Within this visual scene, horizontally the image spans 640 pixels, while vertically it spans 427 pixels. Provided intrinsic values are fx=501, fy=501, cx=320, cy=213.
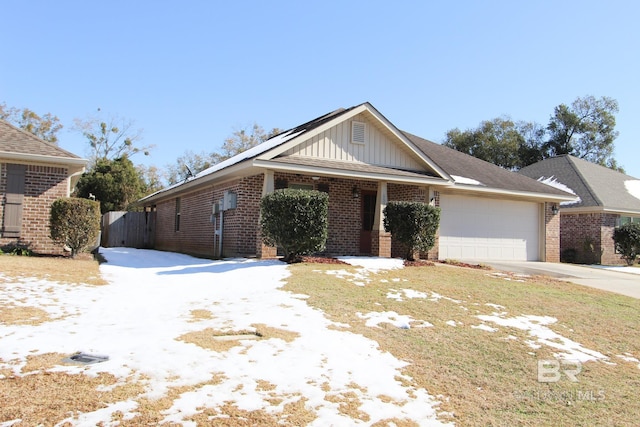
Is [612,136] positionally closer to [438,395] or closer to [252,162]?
[252,162]

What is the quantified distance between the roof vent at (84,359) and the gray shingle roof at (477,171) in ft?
45.2

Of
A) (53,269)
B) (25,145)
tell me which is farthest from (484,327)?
(25,145)

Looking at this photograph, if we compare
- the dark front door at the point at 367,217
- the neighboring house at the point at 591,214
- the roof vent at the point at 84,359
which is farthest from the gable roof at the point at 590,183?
the roof vent at the point at 84,359

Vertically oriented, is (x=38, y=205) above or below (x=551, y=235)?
above

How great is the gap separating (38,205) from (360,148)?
8.96m

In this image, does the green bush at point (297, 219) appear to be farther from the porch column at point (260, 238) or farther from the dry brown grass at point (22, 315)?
the dry brown grass at point (22, 315)

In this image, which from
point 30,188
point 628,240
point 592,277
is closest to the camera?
point 30,188

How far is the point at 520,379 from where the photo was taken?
17.8 feet

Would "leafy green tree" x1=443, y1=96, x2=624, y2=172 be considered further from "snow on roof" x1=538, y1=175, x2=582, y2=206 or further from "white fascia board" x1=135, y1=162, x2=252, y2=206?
"white fascia board" x1=135, y1=162, x2=252, y2=206

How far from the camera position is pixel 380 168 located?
1502cm

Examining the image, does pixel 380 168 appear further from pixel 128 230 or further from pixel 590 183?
pixel 128 230

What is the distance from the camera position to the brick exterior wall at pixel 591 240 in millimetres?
20906

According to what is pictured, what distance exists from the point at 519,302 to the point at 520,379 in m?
4.12

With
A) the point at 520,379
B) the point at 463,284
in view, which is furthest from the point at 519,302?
the point at 520,379
